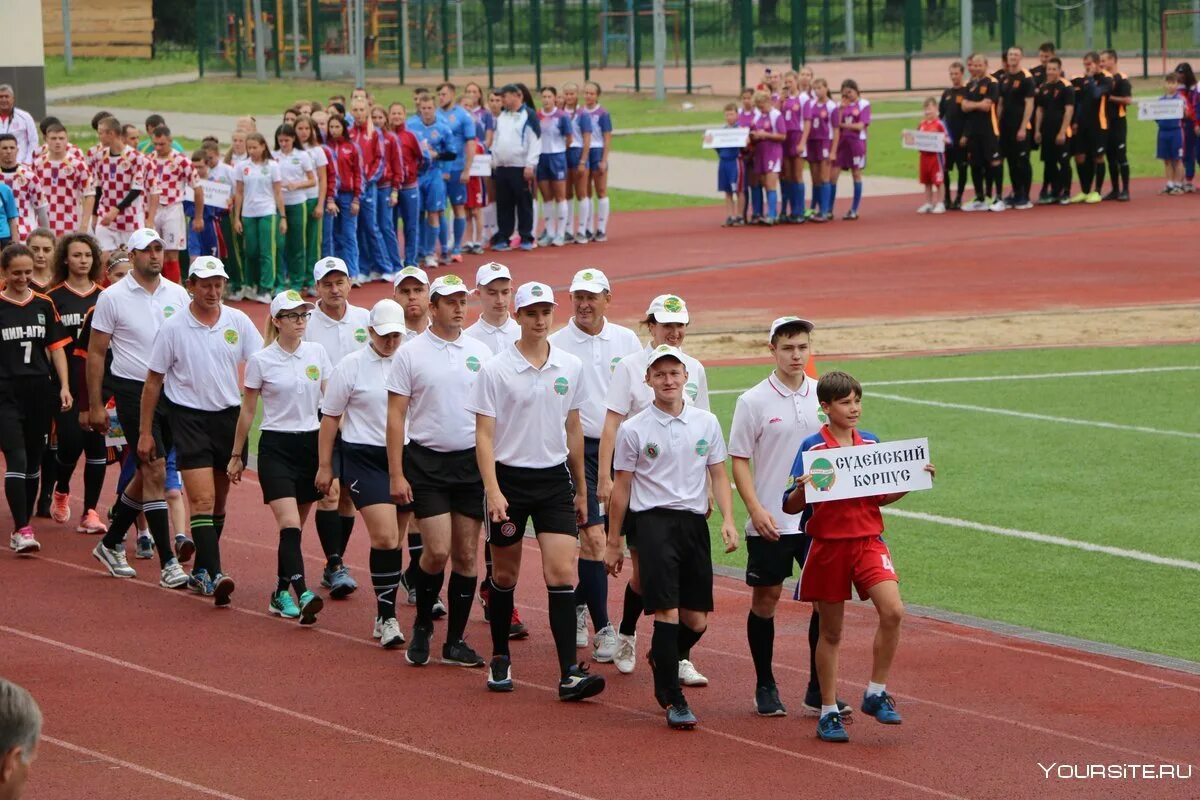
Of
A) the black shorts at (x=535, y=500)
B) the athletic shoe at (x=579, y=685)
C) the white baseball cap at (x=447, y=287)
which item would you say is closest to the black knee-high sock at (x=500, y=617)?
the black shorts at (x=535, y=500)

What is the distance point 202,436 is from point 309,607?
1.35 meters

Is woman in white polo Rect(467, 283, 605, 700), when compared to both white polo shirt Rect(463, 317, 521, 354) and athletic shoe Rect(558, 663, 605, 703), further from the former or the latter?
white polo shirt Rect(463, 317, 521, 354)

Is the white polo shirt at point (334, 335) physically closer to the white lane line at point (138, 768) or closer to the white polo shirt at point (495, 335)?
the white polo shirt at point (495, 335)

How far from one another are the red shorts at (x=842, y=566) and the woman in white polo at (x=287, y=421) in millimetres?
3574

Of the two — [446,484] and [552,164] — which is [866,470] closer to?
[446,484]

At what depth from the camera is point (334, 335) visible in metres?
11.4

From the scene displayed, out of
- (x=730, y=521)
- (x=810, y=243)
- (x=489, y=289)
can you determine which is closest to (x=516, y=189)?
(x=810, y=243)

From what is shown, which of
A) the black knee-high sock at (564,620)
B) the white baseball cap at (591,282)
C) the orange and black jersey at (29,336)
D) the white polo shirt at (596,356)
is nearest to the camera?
the black knee-high sock at (564,620)

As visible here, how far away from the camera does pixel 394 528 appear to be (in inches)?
404

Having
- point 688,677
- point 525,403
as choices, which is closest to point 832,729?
point 688,677

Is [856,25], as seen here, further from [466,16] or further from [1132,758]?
[1132,758]

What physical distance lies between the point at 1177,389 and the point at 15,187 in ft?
41.9

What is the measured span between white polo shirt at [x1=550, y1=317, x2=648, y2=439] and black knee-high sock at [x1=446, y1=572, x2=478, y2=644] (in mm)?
1116

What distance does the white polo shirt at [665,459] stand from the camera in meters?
8.86
